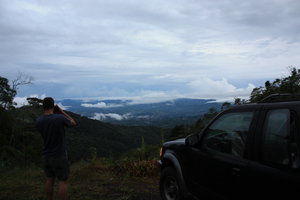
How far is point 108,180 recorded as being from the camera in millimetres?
6844

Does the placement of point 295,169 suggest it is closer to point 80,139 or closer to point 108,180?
point 108,180

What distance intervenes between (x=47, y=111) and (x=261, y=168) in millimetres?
3146

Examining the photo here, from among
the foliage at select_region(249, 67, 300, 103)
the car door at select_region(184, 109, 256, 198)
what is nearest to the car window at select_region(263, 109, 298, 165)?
the car door at select_region(184, 109, 256, 198)

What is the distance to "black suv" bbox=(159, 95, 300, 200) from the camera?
2.39m

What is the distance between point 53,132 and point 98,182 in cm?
291

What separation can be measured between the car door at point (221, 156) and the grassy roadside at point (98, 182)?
6.69ft

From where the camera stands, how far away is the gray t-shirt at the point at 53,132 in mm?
4184

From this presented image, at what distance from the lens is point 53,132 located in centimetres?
418

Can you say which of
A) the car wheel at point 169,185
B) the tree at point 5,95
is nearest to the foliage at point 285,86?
the car wheel at point 169,185

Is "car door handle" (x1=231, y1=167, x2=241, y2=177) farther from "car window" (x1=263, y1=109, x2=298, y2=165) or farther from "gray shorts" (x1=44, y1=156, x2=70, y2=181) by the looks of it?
"gray shorts" (x1=44, y1=156, x2=70, y2=181)

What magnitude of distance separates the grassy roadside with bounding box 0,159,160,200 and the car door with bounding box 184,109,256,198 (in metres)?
2.04

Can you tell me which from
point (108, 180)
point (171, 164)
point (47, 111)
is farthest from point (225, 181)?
point (108, 180)

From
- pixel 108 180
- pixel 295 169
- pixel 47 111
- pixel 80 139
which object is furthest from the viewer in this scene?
pixel 80 139

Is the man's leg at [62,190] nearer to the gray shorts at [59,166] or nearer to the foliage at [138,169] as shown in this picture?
the gray shorts at [59,166]
